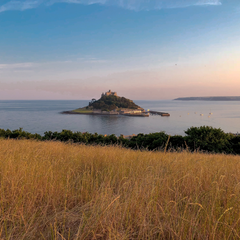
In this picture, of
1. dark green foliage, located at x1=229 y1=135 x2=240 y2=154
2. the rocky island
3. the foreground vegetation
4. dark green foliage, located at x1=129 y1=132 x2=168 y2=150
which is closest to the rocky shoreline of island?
the rocky island

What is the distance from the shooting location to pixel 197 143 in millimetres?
15297

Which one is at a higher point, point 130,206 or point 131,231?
point 130,206

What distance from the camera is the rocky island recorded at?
123562mm

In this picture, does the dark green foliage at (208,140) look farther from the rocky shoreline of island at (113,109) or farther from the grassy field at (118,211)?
the rocky shoreline of island at (113,109)

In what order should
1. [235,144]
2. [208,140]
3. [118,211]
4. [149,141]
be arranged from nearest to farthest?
[118,211] → [208,140] → [149,141] → [235,144]

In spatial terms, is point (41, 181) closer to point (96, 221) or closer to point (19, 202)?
point (19, 202)

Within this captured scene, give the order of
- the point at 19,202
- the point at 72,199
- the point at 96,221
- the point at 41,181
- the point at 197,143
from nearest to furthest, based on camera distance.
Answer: the point at 96,221 < the point at 19,202 < the point at 72,199 < the point at 41,181 < the point at 197,143

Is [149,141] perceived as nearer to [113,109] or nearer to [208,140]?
[208,140]

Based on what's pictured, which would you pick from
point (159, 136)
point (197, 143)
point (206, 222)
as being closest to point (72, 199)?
point (206, 222)

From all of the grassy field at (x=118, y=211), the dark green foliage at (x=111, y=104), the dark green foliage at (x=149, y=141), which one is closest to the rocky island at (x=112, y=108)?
the dark green foliage at (x=111, y=104)

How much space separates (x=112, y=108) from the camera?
131m

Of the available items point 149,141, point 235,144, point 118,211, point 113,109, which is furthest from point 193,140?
point 113,109

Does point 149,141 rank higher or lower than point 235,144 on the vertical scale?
higher

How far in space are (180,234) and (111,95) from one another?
163204 millimetres
